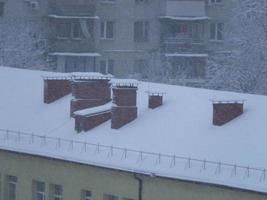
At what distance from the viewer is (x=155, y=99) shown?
101 ft

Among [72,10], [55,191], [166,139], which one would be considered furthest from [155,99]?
[72,10]

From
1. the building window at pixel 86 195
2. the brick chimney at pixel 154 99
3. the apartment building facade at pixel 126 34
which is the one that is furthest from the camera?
the apartment building facade at pixel 126 34

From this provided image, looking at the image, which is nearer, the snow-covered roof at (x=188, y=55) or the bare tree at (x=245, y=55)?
the bare tree at (x=245, y=55)

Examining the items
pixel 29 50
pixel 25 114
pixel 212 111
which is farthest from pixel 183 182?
pixel 29 50

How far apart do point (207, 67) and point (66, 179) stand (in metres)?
32.0

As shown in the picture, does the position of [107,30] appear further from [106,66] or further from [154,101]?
[154,101]

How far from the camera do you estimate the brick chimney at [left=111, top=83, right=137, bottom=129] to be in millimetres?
30062

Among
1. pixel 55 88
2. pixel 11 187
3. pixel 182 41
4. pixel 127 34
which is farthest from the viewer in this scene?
pixel 127 34

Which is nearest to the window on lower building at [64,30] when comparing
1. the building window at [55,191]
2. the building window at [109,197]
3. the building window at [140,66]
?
the building window at [140,66]

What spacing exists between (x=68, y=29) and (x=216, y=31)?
10199mm

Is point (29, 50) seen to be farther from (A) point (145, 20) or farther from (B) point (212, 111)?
(B) point (212, 111)

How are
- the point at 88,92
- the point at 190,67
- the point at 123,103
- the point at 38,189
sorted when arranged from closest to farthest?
1. the point at 123,103
2. the point at 38,189
3. the point at 88,92
4. the point at 190,67

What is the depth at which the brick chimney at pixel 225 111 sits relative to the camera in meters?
27.5

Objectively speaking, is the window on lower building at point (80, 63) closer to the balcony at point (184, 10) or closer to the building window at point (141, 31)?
the building window at point (141, 31)
